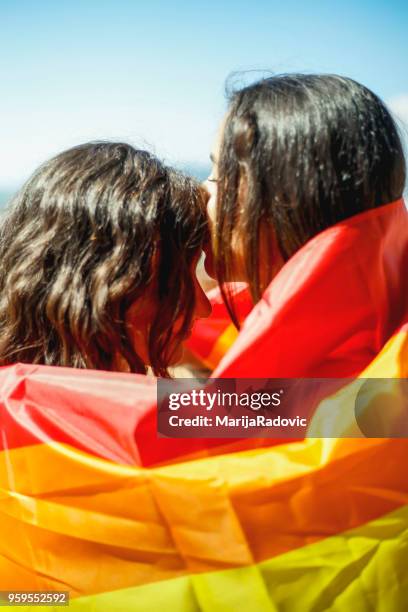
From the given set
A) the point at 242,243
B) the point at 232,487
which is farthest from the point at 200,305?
the point at 232,487

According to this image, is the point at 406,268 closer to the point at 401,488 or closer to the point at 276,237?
the point at 276,237

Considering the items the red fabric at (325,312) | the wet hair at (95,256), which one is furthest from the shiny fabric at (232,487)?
the wet hair at (95,256)

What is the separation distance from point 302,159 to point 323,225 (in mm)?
129

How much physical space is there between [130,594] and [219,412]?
35cm

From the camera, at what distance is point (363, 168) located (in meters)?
1.26

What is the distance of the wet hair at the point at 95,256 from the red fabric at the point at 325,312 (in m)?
0.30

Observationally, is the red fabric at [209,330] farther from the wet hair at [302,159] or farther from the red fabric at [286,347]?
the red fabric at [286,347]

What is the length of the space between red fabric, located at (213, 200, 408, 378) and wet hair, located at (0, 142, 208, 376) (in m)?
0.30

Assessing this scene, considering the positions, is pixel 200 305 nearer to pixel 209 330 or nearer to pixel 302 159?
pixel 302 159

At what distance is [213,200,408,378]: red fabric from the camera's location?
1242 mm

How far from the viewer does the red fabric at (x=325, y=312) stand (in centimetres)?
124

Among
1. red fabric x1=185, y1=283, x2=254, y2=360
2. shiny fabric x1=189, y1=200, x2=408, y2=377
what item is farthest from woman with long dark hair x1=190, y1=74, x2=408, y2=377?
red fabric x1=185, y1=283, x2=254, y2=360

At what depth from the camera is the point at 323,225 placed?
4.22 feet

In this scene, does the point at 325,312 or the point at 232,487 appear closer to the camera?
the point at 232,487
